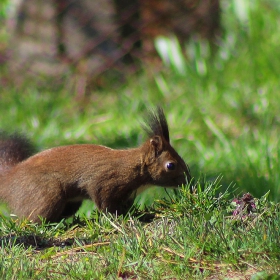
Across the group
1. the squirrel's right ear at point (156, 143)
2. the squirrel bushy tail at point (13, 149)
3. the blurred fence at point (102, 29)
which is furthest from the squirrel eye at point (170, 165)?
the blurred fence at point (102, 29)

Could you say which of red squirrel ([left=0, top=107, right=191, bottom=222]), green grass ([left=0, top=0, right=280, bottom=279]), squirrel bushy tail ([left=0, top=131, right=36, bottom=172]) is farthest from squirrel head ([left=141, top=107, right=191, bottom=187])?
squirrel bushy tail ([left=0, top=131, right=36, bottom=172])

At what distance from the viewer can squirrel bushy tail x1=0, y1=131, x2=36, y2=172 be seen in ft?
15.6

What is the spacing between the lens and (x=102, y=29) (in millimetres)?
8352

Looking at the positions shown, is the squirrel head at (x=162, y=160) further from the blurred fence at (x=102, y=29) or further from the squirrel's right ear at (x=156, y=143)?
the blurred fence at (x=102, y=29)

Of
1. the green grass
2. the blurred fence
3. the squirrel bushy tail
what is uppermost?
the blurred fence

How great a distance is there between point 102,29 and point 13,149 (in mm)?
3848

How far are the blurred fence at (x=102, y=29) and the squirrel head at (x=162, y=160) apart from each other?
3.82m

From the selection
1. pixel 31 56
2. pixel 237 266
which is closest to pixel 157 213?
pixel 237 266

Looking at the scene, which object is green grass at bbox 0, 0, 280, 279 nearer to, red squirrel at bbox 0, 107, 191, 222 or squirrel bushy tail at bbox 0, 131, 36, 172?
red squirrel at bbox 0, 107, 191, 222

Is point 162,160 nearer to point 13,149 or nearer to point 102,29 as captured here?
point 13,149

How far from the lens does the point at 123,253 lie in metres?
3.33

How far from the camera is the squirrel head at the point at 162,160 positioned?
4.62 m

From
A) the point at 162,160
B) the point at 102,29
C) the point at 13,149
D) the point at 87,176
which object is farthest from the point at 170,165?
the point at 102,29

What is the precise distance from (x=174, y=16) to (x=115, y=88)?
1179mm
